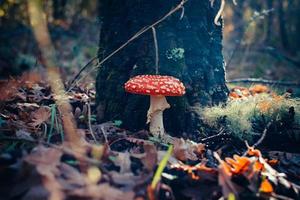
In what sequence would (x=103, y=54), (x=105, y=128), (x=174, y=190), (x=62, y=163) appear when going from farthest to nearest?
(x=103, y=54) < (x=105, y=128) < (x=174, y=190) < (x=62, y=163)

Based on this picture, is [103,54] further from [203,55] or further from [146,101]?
[203,55]

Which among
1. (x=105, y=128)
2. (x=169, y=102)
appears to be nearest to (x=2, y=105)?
(x=105, y=128)

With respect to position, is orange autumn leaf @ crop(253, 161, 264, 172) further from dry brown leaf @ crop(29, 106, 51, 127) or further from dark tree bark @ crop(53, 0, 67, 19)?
dark tree bark @ crop(53, 0, 67, 19)

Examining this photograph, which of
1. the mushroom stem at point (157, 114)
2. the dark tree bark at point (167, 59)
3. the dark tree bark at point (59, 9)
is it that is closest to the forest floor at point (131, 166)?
the mushroom stem at point (157, 114)

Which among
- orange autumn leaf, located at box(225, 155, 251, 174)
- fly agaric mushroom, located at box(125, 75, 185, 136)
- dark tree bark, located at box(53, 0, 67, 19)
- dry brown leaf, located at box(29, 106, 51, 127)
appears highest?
dark tree bark, located at box(53, 0, 67, 19)

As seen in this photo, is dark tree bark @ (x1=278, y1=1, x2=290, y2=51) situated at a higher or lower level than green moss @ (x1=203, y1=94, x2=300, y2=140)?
higher

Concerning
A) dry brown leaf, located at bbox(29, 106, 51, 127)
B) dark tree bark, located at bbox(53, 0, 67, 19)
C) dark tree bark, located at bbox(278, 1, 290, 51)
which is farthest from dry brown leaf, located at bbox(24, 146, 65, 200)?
dark tree bark, located at bbox(53, 0, 67, 19)

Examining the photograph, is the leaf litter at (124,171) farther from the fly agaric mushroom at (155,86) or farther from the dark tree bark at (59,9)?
the dark tree bark at (59,9)
